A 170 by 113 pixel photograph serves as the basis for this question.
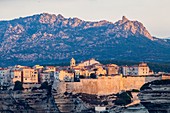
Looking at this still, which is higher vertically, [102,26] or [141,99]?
[102,26]

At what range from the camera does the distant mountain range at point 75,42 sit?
12350 cm

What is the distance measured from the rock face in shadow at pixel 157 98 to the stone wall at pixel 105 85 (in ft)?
40.8

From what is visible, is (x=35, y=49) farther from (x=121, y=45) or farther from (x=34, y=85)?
(x=34, y=85)

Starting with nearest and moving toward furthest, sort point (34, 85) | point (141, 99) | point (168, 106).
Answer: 1. point (168, 106)
2. point (141, 99)
3. point (34, 85)

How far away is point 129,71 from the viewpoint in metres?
73.0

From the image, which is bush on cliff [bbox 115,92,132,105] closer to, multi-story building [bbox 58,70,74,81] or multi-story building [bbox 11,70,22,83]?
multi-story building [bbox 58,70,74,81]

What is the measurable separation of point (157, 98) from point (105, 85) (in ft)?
60.7

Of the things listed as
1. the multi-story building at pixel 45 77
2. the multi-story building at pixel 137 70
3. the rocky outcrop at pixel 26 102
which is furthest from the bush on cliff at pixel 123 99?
the multi-story building at pixel 137 70

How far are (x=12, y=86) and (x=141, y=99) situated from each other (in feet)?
62.9

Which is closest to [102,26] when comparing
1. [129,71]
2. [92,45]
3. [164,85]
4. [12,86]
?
[92,45]

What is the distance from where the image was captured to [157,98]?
143 feet

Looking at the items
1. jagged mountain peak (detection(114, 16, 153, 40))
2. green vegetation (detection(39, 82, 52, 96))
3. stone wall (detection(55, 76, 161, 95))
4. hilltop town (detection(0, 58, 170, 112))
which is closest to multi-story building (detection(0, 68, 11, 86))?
hilltop town (detection(0, 58, 170, 112))

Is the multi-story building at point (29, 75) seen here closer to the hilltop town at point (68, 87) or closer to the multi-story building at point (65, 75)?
the hilltop town at point (68, 87)

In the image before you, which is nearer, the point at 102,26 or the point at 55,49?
the point at 55,49
